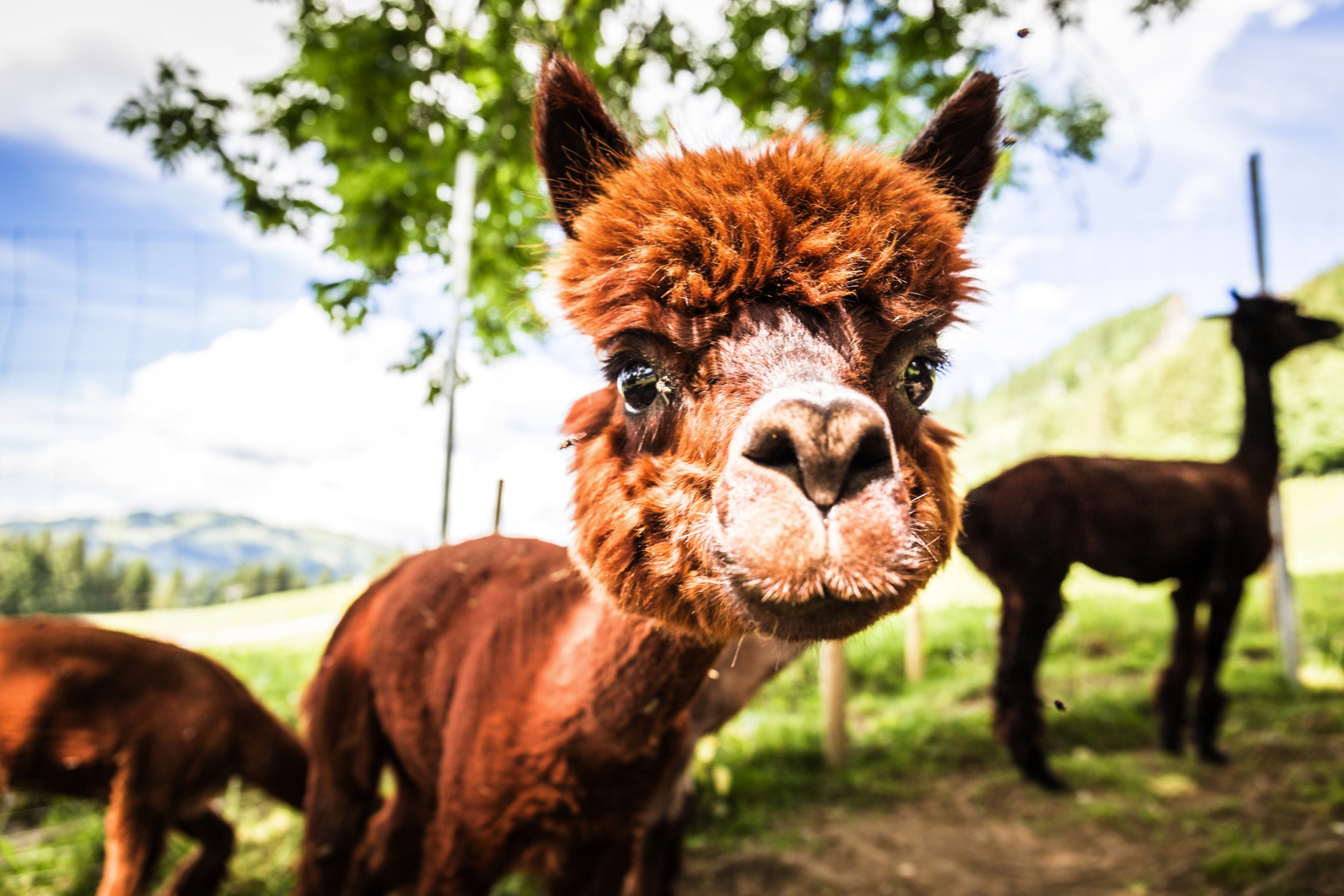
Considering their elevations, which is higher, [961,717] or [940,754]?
[961,717]

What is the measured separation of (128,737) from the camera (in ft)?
11.3

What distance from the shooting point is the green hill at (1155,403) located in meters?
9.23

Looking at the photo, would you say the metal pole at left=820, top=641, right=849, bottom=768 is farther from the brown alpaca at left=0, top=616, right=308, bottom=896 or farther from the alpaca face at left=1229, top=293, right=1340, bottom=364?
the alpaca face at left=1229, top=293, right=1340, bottom=364

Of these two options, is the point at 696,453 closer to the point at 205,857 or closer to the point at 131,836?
the point at 131,836

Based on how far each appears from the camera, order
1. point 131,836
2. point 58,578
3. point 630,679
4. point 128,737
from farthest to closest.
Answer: point 58,578 < point 128,737 < point 131,836 < point 630,679

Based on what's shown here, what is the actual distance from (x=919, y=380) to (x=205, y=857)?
187 inches

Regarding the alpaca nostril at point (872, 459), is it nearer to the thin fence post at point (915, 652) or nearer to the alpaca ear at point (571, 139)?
the alpaca ear at point (571, 139)

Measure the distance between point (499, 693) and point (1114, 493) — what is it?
4.40 m

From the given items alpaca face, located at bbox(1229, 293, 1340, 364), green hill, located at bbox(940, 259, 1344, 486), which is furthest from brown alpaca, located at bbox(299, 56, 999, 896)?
green hill, located at bbox(940, 259, 1344, 486)

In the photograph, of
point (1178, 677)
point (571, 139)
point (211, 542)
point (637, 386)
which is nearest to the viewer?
point (637, 386)

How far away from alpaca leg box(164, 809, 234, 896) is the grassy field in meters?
0.27

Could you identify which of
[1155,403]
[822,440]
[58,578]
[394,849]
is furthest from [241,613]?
[1155,403]

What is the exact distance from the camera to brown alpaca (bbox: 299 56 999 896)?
1.11 meters

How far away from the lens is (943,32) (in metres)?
4.34
